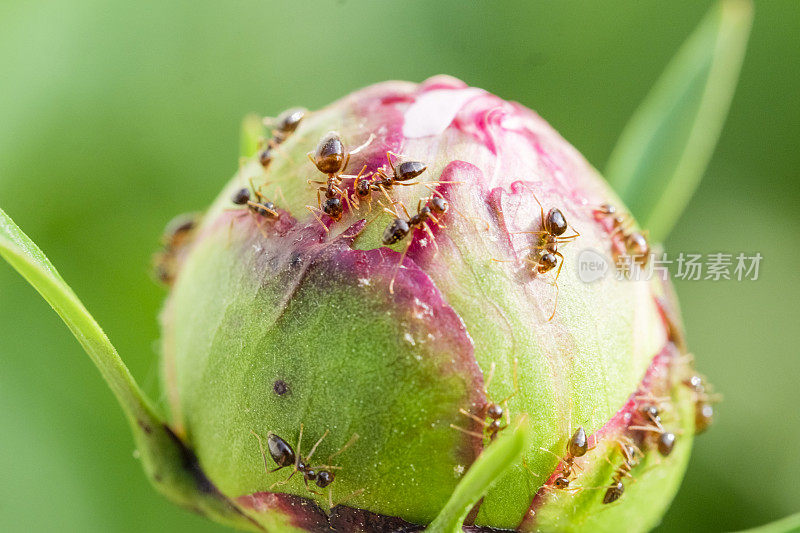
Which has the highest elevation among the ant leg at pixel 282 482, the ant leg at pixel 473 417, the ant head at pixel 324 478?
the ant leg at pixel 473 417

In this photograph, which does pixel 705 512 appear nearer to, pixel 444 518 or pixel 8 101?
pixel 444 518

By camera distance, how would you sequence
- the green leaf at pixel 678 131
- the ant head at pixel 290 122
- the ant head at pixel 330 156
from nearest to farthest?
the ant head at pixel 330 156 < the ant head at pixel 290 122 < the green leaf at pixel 678 131

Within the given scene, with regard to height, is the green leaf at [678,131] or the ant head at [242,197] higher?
the green leaf at [678,131]

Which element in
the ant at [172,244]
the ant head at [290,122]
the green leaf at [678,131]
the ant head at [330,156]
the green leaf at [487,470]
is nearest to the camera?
the green leaf at [487,470]

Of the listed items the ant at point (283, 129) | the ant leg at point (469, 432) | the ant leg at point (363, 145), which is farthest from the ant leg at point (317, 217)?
the ant leg at point (469, 432)

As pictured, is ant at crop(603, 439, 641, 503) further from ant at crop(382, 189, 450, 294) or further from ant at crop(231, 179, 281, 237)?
ant at crop(231, 179, 281, 237)

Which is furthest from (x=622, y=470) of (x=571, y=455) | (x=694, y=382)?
(x=694, y=382)

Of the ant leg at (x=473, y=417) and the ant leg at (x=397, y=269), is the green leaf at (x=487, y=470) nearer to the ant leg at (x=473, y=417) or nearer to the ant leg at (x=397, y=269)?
the ant leg at (x=473, y=417)
